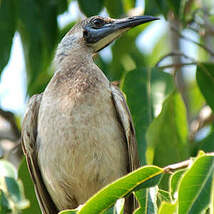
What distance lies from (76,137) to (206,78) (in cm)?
158

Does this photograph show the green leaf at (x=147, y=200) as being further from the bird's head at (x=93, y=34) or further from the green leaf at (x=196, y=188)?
the bird's head at (x=93, y=34)

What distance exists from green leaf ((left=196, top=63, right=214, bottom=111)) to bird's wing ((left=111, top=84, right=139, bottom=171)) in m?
0.90

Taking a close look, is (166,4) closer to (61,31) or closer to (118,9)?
(118,9)

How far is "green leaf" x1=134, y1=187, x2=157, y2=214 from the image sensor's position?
309 cm

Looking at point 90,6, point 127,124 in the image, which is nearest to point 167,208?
point 127,124

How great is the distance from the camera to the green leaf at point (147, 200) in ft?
10.1

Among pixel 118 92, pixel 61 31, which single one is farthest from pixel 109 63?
pixel 118 92

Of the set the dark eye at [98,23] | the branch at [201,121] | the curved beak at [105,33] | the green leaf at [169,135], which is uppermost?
the dark eye at [98,23]

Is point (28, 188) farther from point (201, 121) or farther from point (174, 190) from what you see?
point (174, 190)

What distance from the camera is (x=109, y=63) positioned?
7.69m

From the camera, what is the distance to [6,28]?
5500 millimetres

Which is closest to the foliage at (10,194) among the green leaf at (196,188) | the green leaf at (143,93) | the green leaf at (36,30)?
the green leaf at (143,93)

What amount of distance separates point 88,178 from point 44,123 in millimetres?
614

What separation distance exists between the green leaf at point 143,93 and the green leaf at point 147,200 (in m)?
1.82
